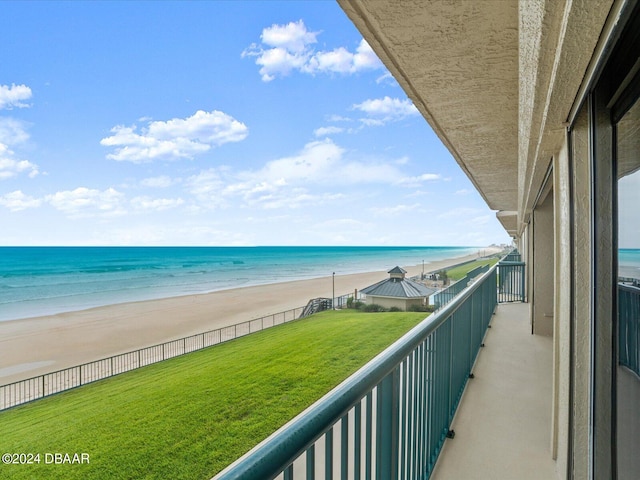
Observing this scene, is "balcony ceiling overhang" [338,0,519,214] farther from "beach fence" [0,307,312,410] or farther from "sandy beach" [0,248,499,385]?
"sandy beach" [0,248,499,385]

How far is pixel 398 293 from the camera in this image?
71.8ft

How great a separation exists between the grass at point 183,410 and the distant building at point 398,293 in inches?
247

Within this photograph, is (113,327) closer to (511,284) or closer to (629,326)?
(511,284)

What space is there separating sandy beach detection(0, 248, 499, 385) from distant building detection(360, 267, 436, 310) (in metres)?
7.28

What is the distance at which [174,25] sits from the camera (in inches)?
1662

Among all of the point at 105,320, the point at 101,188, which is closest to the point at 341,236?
the point at 101,188

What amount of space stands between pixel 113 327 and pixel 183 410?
45.9 ft

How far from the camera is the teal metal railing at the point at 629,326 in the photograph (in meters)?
0.97

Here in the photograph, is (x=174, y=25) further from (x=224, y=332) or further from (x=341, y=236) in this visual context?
(x=341, y=236)

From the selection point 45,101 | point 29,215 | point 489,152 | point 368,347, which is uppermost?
point 45,101

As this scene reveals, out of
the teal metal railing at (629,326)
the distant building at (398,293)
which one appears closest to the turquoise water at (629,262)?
the teal metal railing at (629,326)

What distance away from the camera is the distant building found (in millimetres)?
21453

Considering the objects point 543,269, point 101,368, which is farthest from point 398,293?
point 543,269

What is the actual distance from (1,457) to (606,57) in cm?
1335
